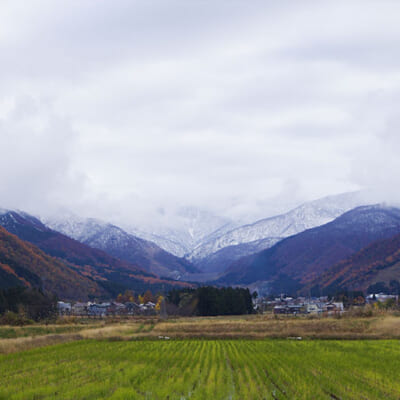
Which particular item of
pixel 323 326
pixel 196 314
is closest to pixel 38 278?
pixel 196 314

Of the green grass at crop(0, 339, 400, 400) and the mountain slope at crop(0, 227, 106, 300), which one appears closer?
the green grass at crop(0, 339, 400, 400)

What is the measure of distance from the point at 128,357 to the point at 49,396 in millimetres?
16138

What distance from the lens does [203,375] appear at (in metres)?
26.6

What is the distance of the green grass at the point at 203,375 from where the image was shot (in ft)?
68.2

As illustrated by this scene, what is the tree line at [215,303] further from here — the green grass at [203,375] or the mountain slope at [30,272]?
the green grass at [203,375]

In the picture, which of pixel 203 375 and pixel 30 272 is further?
pixel 30 272

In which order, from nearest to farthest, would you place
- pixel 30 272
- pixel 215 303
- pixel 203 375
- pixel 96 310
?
pixel 203 375 < pixel 215 303 < pixel 96 310 < pixel 30 272

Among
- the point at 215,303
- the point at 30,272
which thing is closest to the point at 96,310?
the point at 30,272

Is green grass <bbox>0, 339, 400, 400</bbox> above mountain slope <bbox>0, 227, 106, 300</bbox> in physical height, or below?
below

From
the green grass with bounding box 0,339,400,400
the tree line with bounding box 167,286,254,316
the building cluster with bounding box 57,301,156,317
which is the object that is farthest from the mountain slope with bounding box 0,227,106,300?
the green grass with bounding box 0,339,400,400

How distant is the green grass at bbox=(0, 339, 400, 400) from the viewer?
2078cm

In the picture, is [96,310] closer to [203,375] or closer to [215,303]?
[215,303]

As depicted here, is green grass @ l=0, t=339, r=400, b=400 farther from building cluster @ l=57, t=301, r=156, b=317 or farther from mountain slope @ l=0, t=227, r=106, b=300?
mountain slope @ l=0, t=227, r=106, b=300

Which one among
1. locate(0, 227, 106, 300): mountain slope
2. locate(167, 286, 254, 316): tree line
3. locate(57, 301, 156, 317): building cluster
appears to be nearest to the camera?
locate(167, 286, 254, 316): tree line
